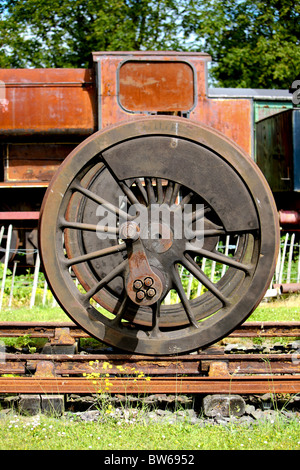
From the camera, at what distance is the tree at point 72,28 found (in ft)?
50.3

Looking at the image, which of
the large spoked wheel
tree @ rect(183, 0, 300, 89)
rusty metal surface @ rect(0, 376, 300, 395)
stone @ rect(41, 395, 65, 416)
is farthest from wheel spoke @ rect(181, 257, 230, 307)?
tree @ rect(183, 0, 300, 89)

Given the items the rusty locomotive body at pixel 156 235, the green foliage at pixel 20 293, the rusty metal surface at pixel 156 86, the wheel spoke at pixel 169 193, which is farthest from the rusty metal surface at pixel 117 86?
the wheel spoke at pixel 169 193

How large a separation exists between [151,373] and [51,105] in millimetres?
6545

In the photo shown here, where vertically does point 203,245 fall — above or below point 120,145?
below

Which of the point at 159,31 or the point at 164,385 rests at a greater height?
the point at 159,31

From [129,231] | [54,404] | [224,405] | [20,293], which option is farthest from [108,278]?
[20,293]

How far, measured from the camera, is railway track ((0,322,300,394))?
3305 mm

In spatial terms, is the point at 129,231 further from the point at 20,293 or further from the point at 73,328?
the point at 20,293

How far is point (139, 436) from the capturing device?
292cm

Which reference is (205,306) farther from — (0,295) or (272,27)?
(272,27)

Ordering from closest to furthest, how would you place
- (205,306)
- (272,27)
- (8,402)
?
1. (8,402)
2. (205,306)
3. (272,27)

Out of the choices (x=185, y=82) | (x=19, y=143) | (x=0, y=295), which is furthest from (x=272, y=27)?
(x=0, y=295)

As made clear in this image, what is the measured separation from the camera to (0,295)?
27.2ft

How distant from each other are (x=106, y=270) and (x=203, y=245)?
2.56 feet
